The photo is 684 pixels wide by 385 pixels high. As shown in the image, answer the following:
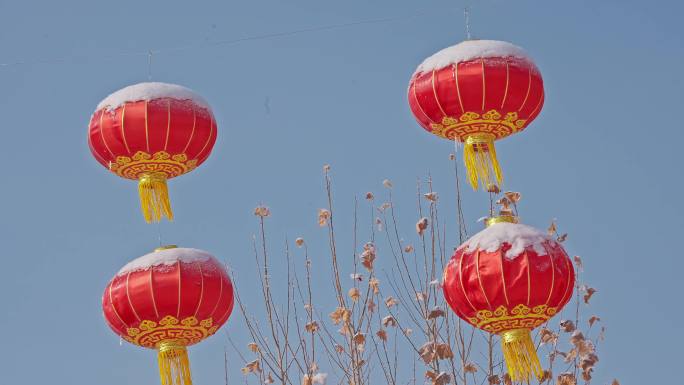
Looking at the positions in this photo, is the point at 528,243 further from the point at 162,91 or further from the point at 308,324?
the point at 308,324

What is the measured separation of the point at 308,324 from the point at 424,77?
7.78 ft

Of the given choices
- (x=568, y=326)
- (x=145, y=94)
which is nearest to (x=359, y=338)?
(x=568, y=326)

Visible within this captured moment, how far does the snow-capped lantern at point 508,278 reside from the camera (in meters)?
4.57

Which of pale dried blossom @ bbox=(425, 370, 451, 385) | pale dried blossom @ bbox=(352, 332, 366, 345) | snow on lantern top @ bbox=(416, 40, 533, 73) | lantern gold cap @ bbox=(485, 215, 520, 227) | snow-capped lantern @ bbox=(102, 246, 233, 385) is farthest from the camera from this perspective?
pale dried blossom @ bbox=(352, 332, 366, 345)

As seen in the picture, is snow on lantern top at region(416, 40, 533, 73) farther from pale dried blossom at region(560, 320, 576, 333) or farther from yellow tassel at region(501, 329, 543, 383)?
pale dried blossom at region(560, 320, 576, 333)

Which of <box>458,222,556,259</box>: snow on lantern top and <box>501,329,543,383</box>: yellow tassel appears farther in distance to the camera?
<box>501,329,543,383</box>: yellow tassel

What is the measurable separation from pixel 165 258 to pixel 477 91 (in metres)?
1.68

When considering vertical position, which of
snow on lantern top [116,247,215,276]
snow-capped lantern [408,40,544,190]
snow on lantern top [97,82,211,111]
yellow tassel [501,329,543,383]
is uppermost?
snow on lantern top [97,82,211,111]

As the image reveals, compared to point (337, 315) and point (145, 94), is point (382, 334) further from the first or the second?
point (145, 94)

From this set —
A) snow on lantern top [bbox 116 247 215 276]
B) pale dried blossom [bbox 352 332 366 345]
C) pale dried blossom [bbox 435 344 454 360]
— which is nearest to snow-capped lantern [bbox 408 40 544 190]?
snow on lantern top [bbox 116 247 215 276]

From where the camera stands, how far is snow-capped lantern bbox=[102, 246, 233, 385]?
524cm

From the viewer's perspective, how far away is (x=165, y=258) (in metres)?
5.33

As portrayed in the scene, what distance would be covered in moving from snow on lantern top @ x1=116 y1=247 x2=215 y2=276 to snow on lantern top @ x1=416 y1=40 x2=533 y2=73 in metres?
1.40

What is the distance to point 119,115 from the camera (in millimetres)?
5410
